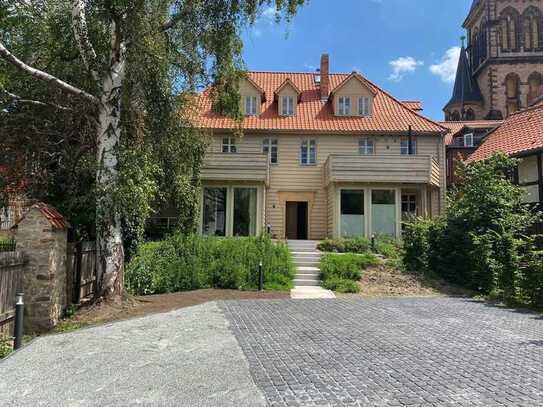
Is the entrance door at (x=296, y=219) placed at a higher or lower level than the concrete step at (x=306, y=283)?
higher

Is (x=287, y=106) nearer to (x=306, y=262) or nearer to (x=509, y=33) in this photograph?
(x=306, y=262)

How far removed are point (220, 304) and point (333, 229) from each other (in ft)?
36.9

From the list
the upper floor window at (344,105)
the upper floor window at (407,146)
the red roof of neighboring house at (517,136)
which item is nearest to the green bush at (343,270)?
the red roof of neighboring house at (517,136)

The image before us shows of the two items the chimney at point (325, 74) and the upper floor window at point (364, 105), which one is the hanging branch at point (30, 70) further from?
the chimney at point (325, 74)

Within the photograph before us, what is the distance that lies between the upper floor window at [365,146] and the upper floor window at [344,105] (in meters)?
2.07

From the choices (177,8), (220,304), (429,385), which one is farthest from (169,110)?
(429,385)

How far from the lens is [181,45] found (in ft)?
36.3

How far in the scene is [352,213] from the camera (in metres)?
20.3

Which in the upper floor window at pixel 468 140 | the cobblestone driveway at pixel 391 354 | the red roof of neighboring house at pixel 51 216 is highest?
the upper floor window at pixel 468 140

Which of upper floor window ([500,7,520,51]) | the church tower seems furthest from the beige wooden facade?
upper floor window ([500,7,520,51])

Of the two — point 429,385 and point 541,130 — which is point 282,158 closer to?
point 541,130

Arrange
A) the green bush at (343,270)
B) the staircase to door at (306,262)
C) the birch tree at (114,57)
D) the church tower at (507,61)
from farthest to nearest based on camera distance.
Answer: the church tower at (507,61) < the staircase to door at (306,262) < the green bush at (343,270) < the birch tree at (114,57)

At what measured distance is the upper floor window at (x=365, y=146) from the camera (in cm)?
2216

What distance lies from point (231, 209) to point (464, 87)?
156 feet
